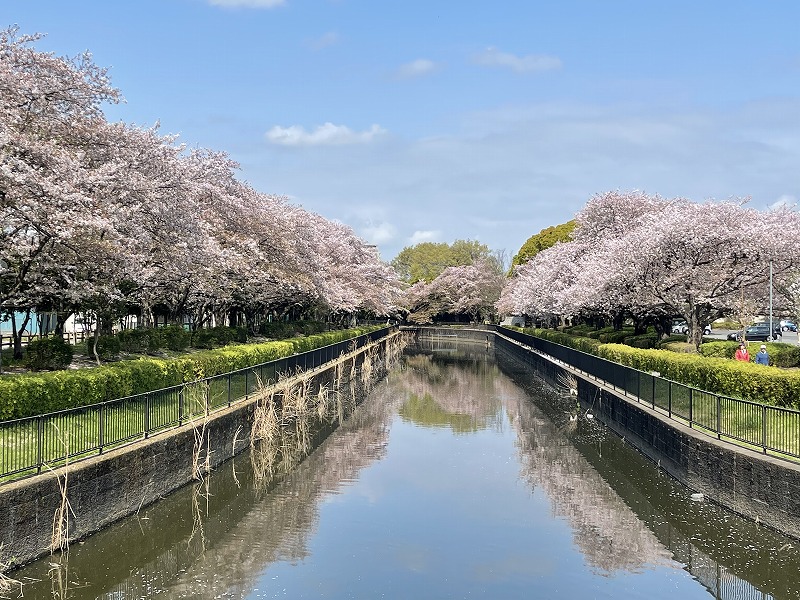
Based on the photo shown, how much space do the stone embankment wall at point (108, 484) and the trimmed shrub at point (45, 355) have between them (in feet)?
17.8

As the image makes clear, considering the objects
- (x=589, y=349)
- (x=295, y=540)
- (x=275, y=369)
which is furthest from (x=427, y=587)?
(x=589, y=349)

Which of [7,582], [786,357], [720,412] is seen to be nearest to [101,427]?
[7,582]

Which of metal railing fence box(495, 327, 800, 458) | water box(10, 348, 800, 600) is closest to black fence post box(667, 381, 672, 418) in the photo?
metal railing fence box(495, 327, 800, 458)

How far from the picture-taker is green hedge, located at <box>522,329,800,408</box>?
652 inches

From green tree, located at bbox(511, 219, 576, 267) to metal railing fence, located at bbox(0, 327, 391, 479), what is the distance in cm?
6811

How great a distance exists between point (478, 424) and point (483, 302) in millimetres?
75077

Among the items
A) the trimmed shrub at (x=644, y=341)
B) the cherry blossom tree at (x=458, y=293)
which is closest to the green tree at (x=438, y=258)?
the cherry blossom tree at (x=458, y=293)

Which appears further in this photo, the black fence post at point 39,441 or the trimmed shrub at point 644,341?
the trimmed shrub at point 644,341

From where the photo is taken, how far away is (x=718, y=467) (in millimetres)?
14789

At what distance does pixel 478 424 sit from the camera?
2738 centimetres

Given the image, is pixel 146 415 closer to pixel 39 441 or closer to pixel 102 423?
pixel 102 423

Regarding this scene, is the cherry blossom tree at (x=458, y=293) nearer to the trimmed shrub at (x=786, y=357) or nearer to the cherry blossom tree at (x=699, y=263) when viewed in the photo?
the cherry blossom tree at (x=699, y=263)

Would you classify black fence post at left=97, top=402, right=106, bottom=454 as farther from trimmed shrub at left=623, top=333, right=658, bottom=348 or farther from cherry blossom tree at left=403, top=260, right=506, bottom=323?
cherry blossom tree at left=403, top=260, right=506, bottom=323

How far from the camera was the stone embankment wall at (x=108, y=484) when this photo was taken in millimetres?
10609
